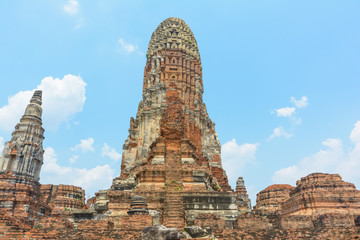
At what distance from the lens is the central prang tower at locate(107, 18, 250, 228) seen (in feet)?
54.3

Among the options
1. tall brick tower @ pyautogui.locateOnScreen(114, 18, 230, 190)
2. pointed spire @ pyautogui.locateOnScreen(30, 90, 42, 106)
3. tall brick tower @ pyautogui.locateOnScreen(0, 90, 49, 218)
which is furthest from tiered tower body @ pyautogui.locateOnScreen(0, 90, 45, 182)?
tall brick tower @ pyautogui.locateOnScreen(114, 18, 230, 190)

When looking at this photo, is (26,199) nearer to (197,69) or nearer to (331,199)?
(197,69)

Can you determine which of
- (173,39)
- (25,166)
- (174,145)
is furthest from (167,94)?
(25,166)

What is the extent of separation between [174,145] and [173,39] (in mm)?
15286

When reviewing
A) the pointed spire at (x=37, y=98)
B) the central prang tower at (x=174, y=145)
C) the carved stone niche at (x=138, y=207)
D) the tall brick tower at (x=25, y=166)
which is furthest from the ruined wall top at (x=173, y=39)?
the carved stone niche at (x=138, y=207)

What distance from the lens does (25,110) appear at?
27.3m

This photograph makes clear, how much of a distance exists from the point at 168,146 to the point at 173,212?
556cm

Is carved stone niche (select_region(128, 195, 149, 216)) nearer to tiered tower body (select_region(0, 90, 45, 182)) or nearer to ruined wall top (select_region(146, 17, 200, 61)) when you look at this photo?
tiered tower body (select_region(0, 90, 45, 182))

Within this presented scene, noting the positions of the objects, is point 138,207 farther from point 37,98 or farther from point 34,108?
point 37,98

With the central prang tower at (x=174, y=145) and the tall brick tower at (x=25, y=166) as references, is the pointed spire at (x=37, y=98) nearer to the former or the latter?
the tall brick tower at (x=25, y=166)

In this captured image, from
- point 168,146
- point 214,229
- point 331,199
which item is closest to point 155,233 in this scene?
point 214,229

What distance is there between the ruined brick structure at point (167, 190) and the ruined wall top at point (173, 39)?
0.13 metres

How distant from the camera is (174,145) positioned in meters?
20.1

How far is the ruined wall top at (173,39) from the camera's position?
30.8 meters
